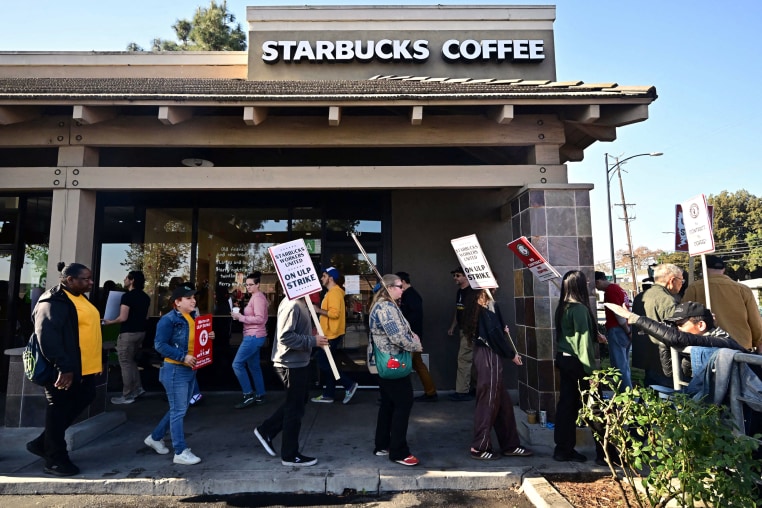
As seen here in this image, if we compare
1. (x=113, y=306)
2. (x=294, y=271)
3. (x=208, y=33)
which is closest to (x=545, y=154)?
(x=294, y=271)

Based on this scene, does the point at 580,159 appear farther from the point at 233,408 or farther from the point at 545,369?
the point at 233,408

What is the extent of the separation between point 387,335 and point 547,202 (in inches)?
101

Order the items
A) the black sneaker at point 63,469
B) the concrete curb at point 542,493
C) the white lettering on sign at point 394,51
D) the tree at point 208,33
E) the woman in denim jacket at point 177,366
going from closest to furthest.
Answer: the concrete curb at point 542,493
the black sneaker at point 63,469
the woman in denim jacket at point 177,366
the white lettering on sign at point 394,51
the tree at point 208,33

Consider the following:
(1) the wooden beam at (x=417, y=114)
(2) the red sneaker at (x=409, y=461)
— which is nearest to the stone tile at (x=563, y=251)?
(1) the wooden beam at (x=417, y=114)

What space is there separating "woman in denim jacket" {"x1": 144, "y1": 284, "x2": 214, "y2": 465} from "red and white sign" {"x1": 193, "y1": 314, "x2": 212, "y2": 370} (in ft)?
0.24

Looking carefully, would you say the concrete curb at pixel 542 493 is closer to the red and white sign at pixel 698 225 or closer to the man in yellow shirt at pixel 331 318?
the red and white sign at pixel 698 225

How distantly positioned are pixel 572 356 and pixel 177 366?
3890mm

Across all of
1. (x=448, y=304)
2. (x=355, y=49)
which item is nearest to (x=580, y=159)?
(x=448, y=304)

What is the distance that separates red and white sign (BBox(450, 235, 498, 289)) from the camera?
179 inches

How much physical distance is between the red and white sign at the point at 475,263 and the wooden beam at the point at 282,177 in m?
0.81

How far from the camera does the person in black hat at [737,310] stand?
15.7 ft

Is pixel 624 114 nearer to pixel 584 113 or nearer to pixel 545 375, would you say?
pixel 584 113

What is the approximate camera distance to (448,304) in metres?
7.24

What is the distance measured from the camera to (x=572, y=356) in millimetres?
4133
